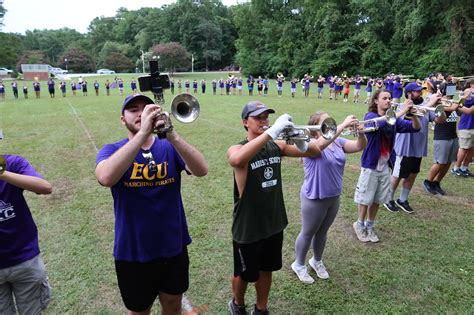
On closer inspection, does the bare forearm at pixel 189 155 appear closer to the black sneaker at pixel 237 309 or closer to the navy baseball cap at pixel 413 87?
the black sneaker at pixel 237 309

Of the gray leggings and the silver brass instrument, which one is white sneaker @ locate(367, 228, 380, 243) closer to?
the gray leggings

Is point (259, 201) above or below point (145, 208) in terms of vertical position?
below

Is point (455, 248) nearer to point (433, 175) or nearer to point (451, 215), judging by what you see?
point (451, 215)

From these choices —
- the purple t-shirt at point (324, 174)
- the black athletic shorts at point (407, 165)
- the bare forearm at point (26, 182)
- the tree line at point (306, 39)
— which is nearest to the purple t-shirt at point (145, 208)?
the bare forearm at point (26, 182)

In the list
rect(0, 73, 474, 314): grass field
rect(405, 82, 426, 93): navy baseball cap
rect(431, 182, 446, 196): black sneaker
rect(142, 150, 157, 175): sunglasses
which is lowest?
rect(0, 73, 474, 314): grass field

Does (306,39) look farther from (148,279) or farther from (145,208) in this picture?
(148,279)

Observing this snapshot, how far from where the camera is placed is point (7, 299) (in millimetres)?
2818

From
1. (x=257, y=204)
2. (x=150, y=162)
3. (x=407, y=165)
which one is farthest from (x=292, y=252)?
(x=150, y=162)

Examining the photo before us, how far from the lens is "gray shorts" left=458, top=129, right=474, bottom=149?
7574mm

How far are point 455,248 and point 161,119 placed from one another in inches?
192

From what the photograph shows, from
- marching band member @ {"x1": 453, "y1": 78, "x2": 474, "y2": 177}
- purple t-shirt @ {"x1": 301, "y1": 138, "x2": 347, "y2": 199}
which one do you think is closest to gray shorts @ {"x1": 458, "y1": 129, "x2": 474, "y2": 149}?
marching band member @ {"x1": 453, "y1": 78, "x2": 474, "y2": 177}

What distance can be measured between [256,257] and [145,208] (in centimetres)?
129

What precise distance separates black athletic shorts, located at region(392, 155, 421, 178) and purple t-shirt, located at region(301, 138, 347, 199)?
2504 millimetres

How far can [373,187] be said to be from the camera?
4980mm
